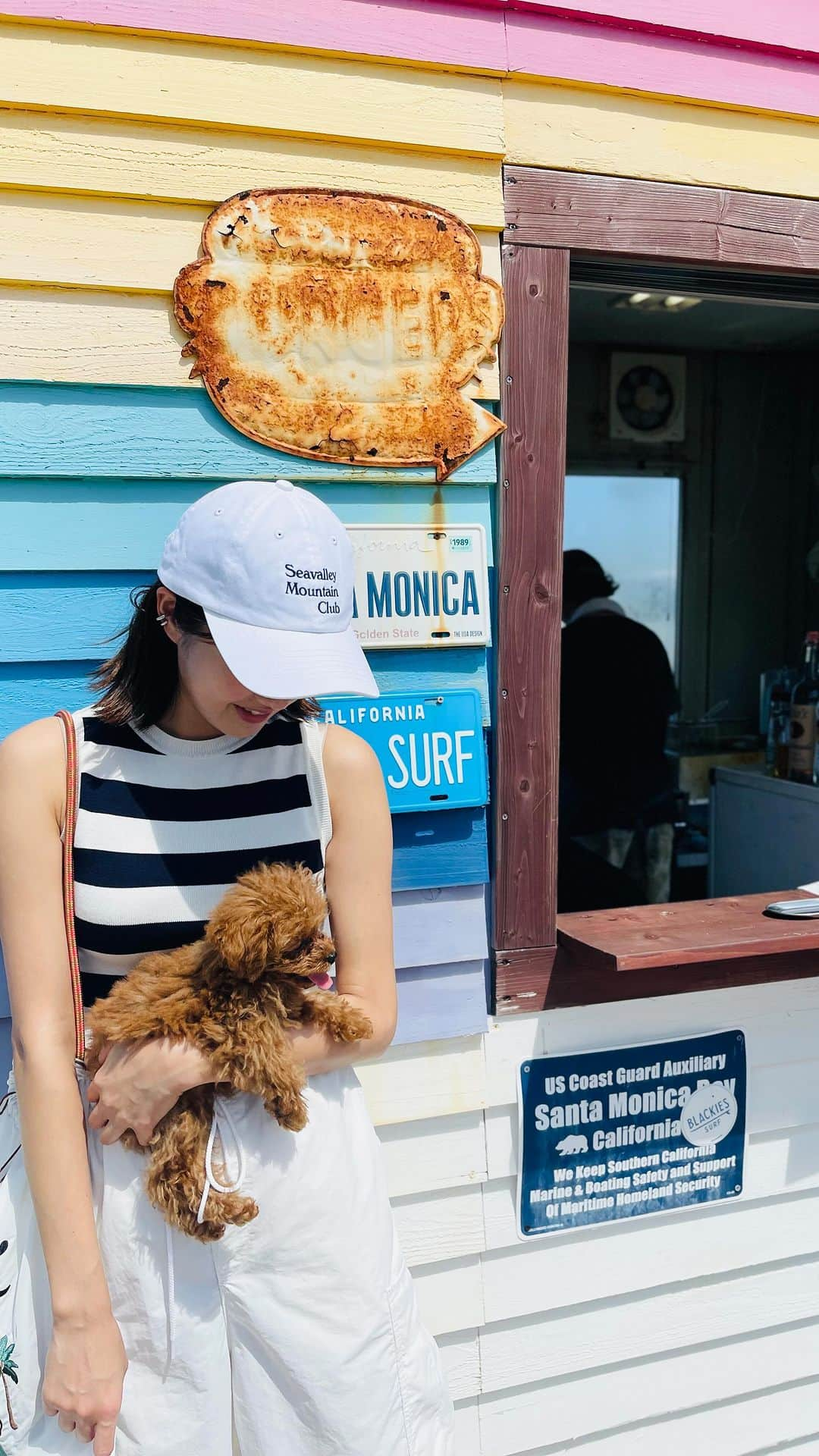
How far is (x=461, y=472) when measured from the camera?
1.94 metres

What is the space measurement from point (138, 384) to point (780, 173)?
4.62ft

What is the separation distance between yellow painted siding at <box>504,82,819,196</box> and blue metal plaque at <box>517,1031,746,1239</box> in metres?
1.83

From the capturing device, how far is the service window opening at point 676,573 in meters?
3.76

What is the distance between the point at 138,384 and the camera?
175 cm

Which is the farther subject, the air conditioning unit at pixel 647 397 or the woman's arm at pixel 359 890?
the air conditioning unit at pixel 647 397

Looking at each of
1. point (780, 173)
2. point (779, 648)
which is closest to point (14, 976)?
point (780, 173)

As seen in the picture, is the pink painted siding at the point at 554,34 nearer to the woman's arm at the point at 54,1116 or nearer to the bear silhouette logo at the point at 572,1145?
the woman's arm at the point at 54,1116

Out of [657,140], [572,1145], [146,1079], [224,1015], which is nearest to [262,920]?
[224,1015]

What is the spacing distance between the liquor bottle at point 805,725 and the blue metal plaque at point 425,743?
5.29 feet

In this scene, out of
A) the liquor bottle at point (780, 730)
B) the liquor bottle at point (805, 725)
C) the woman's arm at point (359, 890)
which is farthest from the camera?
the liquor bottle at point (780, 730)

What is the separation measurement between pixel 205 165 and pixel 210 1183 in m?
1.63

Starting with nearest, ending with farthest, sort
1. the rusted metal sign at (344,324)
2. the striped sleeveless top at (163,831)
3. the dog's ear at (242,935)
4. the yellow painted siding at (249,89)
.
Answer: the dog's ear at (242,935), the striped sleeveless top at (163,831), the yellow painted siding at (249,89), the rusted metal sign at (344,324)

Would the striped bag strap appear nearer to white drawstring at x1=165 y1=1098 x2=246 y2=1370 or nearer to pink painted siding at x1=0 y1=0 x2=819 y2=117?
white drawstring at x1=165 y1=1098 x2=246 y2=1370

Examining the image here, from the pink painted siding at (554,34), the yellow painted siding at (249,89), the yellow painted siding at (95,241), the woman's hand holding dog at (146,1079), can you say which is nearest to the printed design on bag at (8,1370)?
the woman's hand holding dog at (146,1079)
